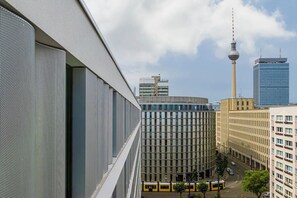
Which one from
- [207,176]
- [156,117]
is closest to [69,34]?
[156,117]

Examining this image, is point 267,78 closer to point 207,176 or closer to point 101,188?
point 207,176

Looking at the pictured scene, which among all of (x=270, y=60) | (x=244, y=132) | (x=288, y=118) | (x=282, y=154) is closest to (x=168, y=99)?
(x=282, y=154)

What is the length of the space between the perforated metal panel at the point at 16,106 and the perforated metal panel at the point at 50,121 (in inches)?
21.8

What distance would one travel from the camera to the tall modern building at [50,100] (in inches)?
101

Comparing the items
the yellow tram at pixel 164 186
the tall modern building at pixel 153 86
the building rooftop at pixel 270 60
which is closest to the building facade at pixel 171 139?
the yellow tram at pixel 164 186

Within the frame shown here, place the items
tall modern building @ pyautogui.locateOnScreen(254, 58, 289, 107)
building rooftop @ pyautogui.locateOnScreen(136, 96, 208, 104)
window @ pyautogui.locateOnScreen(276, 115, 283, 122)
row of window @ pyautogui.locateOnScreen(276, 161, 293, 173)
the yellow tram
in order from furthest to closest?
tall modern building @ pyautogui.locateOnScreen(254, 58, 289, 107) < building rooftop @ pyautogui.locateOnScreen(136, 96, 208, 104) < the yellow tram < window @ pyautogui.locateOnScreen(276, 115, 283, 122) < row of window @ pyautogui.locateOnScreen(276, 161, 293, 173)

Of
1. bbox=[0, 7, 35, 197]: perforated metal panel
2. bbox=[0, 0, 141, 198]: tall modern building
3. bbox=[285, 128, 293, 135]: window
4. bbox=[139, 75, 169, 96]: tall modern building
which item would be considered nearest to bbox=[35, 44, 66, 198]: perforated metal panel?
bbox=[0, 0, 141, 198]: tall modern building

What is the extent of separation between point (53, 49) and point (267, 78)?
185022 mm

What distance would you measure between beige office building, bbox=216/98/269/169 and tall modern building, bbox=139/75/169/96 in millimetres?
21651

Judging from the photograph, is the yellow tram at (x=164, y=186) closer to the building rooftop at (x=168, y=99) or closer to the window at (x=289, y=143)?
the building rooftop at (x=168, y=99)

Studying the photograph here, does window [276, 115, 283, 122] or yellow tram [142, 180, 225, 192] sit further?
yellow tram [142, 180, 225, 192]

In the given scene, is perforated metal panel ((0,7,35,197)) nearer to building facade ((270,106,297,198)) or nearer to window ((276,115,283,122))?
building facade ((270,106,297,198))

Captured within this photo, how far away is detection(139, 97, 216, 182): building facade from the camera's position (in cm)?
5844

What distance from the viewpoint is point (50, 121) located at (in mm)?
3740
